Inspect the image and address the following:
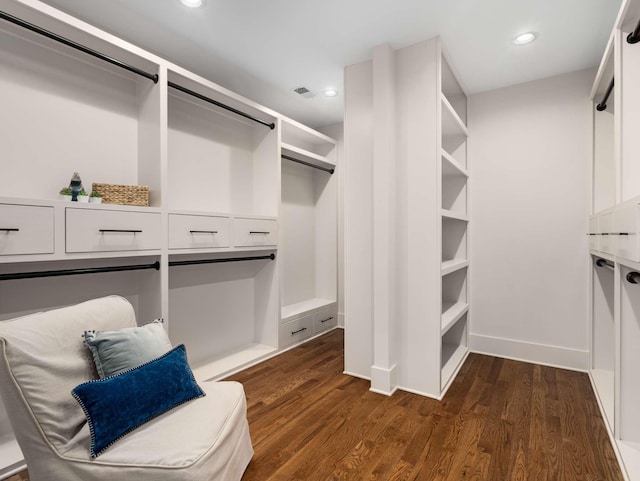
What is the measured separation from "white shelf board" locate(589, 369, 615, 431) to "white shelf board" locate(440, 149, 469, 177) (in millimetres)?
1956

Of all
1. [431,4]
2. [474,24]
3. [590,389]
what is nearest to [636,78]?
[474,24]

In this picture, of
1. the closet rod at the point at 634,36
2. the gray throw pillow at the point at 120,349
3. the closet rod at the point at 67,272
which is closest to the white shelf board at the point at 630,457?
the closet rod at the point at 634,36

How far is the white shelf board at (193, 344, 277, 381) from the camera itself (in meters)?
2.69

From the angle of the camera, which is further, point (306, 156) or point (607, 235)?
point (306, 156)

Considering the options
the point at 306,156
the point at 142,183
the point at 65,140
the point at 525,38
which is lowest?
the point at 142,183

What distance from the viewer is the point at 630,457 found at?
65.9 inches

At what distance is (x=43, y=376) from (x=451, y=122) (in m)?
3.16

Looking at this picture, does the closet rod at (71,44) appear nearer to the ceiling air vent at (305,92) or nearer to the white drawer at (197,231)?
the white drawer at (197,231)

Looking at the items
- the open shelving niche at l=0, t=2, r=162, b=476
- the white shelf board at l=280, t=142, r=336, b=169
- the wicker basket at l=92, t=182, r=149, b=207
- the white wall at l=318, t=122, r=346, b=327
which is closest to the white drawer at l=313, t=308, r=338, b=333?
the white wall at l=318, t=122, r=346, b=327

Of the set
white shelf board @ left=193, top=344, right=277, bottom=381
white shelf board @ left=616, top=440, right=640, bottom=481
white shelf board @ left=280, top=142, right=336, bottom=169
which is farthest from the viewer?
white shelf board @ left=280, top=142, right=336, bottom=169

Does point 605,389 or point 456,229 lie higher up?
point 456,229

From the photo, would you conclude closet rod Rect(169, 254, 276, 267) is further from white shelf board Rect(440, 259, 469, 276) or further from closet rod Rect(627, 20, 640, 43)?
closet rod Rect(627, 20, 640, 43)

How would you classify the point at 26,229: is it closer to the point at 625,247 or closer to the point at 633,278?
the point at 625,247

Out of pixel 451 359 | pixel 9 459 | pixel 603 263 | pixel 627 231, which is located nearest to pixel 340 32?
pixel 627 231
